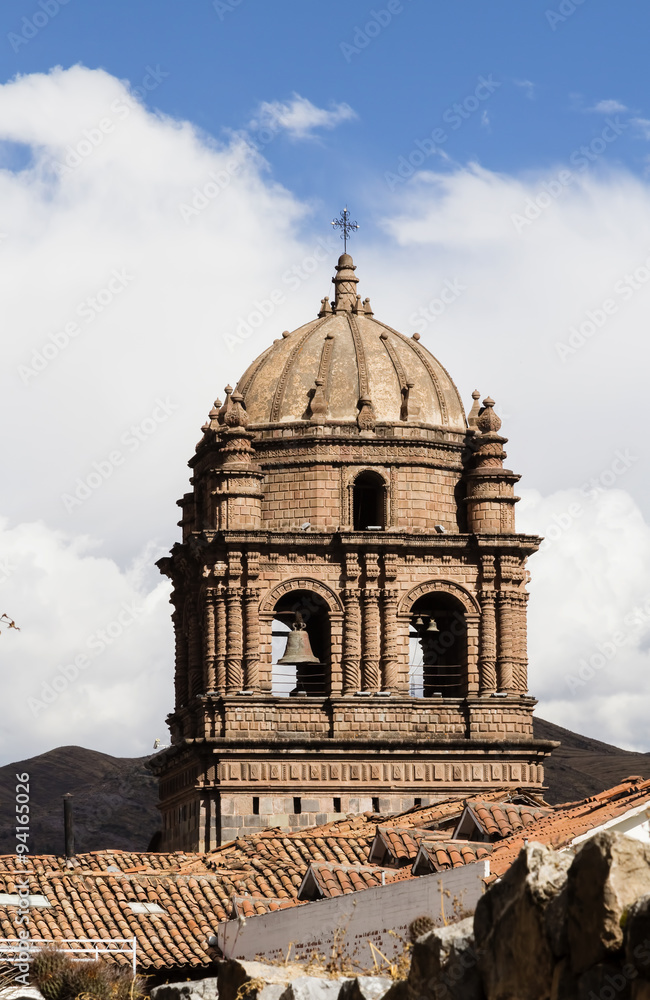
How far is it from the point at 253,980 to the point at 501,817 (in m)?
18.3

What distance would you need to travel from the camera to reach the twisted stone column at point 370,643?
51156mm

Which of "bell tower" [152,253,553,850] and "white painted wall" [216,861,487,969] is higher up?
"bell tower" [152,253,553,850]

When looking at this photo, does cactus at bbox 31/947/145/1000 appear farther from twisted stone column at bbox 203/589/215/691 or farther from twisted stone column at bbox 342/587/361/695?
twisted stone column at bbox 342/587/361/695

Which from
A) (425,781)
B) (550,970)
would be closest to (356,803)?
(425,781)

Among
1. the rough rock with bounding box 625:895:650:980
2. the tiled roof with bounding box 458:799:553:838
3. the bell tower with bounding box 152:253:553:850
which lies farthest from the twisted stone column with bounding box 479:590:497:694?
the rough rock with bounding box 625:895:650:980

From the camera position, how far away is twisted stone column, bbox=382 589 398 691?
51281mm

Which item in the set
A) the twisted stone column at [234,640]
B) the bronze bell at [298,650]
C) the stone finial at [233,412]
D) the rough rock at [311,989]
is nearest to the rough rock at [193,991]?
the rough rock at [311,989]

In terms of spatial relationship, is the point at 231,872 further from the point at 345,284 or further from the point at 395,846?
the point at 345,284

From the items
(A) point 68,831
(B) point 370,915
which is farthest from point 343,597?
(B) point 370,915

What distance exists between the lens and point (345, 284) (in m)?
56.6

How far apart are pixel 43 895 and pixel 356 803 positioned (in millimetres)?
11788

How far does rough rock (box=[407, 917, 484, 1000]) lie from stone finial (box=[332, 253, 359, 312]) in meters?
37.5

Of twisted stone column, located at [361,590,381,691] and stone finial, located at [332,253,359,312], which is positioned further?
stone finial, located at [332,253,359,312]

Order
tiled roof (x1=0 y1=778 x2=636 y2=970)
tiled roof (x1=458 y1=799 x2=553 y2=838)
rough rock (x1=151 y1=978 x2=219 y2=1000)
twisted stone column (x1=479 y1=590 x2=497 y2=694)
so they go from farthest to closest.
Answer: twisted stone column (x1=479 y1=590 x2=497 y2=694) → tiled roof (x1=458 y1=799 x2=553 y2=838) → tiled roof (x1=0 y1=778 x2=636 y2=970) → rough rock (x1=151 y1=978 x2=219 y2=1000)
